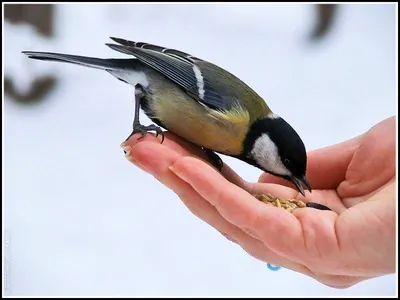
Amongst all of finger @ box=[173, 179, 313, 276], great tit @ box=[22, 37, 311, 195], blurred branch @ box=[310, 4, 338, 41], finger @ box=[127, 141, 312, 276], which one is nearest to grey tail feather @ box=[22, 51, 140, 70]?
great tit @ box=[22, 37, 311, 195]

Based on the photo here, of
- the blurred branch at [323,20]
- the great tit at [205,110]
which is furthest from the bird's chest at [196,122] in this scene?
the blurred branch at [323,20]

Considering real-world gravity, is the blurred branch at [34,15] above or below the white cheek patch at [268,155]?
above

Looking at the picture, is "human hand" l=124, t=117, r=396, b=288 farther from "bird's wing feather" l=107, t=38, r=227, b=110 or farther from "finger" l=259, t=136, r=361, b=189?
"finger" l=259, t=136, r=361, b=189

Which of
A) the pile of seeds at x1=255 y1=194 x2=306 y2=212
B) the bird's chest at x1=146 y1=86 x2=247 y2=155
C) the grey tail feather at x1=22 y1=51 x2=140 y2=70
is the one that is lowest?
the pile of seeds at x1=255 y1=194 x2=306 y2=212

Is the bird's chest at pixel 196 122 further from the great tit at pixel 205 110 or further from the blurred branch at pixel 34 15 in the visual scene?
the blurred branch at pixel 34 15

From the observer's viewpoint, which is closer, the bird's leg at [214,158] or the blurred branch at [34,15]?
the bird's leg at [214,158]

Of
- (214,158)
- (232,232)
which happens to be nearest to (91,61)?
(214,158)
